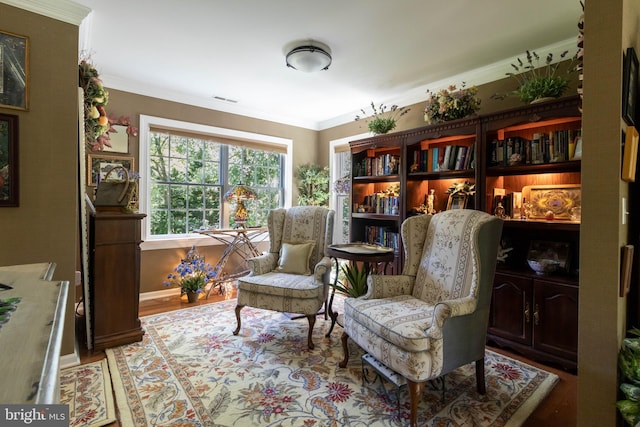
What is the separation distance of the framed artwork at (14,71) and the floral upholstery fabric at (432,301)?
253 cm

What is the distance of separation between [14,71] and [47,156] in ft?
1.77

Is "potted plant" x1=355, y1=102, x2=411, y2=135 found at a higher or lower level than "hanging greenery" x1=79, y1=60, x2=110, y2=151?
higher

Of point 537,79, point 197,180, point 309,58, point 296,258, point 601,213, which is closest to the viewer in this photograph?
point 601,213

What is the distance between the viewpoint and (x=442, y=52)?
8.88 ft

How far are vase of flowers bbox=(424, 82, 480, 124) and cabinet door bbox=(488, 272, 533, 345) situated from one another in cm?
152

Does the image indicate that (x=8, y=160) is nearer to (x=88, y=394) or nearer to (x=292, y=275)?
(x=88, y=394)

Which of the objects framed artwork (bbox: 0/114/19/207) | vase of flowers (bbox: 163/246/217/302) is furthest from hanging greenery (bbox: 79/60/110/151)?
vase of flowers (bbox: 163/246/217/302)

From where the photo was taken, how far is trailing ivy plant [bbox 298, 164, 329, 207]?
4754mm

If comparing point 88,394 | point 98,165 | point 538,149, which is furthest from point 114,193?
point 538,149

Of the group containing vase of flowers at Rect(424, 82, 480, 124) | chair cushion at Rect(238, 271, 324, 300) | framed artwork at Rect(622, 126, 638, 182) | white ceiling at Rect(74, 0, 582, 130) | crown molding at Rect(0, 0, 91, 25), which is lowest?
chair cushion at Rect(238, 271, 324, 300)

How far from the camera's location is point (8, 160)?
6.36ft

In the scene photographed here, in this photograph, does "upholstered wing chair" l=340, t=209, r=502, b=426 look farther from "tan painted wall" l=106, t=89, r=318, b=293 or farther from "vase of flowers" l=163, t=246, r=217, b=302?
"tan painted wall" l=106, t=89, r=318, b=293

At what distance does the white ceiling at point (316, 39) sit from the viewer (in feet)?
6.96

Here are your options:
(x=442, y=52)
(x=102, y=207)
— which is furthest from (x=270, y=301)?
(x=442, y=52)
